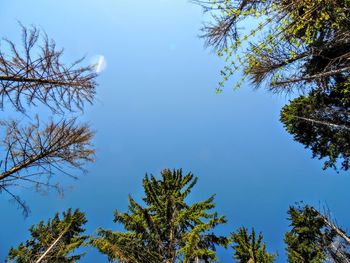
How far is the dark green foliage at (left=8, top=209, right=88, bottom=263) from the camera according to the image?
13.6 m

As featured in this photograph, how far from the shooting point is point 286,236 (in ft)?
55.9

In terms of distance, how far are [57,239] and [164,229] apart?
286 inches

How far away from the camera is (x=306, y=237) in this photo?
15.8m

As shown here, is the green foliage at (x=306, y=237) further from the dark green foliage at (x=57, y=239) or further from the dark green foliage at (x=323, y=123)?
the dark green foliage at (x=57, y=239)

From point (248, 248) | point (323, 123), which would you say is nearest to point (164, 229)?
point (248, 248)

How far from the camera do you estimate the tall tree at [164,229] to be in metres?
8.41

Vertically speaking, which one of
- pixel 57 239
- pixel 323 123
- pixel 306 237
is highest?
pixel 323 123

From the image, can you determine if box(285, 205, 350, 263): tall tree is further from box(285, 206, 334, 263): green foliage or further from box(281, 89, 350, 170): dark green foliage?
box(281, 89, 350, 170): dark green foliage

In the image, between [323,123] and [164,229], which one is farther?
[323,123]

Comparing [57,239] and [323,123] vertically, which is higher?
[323,123]

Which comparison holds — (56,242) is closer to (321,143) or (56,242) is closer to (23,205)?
(23,205)

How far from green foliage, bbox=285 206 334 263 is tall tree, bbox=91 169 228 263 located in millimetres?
8162

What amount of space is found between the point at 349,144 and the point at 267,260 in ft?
26.6

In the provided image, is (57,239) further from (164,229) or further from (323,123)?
(323,123)
